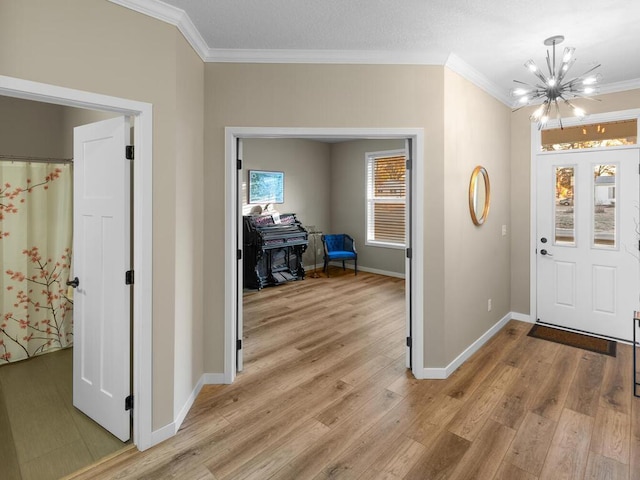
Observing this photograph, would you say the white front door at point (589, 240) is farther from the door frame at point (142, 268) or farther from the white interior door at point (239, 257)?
the door frame at point (142, 268)

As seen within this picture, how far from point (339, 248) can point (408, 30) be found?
5097 millimetres

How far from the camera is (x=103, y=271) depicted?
2.16 metres

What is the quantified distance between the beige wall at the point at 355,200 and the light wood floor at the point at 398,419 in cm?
333

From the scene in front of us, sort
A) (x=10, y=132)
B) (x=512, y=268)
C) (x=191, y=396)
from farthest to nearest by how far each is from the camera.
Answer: (x=512, y=268) < (x=10, y=132) < (x=191, y=396)

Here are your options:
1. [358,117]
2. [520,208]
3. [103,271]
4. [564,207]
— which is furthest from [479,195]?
[103,271]

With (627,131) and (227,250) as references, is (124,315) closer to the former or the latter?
(227,250)

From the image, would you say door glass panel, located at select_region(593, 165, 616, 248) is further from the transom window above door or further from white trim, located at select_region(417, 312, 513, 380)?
white trim, located at select_region(417, 312, 513, 380)

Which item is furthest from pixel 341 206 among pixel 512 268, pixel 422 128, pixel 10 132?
pixel 10 132

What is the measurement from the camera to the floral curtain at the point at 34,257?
320 centimetres

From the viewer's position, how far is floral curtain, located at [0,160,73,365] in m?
3.20

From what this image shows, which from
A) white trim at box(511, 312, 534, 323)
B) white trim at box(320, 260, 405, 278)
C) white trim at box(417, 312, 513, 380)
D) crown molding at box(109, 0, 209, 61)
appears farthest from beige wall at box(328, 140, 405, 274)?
crown molding at box(109, 0, 209, 61)

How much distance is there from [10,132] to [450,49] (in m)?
3.95

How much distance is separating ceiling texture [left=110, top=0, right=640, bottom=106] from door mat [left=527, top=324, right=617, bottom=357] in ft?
8.67

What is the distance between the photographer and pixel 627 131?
3486mm
